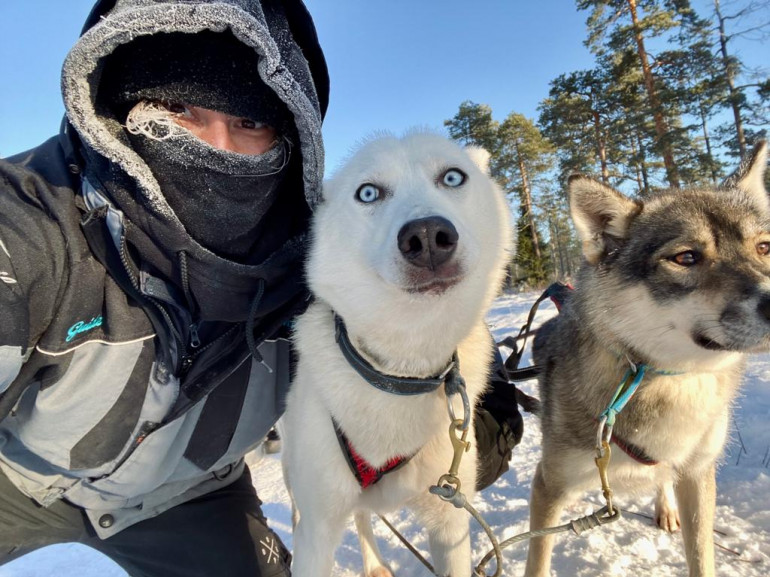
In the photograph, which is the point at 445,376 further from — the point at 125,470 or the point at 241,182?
the point at 125,470

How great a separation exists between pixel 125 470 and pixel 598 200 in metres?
2.19

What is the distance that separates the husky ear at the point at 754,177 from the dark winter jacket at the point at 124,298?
191 centimetres

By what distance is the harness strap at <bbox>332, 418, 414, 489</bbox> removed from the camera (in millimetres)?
1565

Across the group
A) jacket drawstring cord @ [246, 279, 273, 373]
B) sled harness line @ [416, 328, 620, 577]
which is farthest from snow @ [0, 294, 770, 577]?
jacket drawstring cord @ [246, 279, 273, 373]

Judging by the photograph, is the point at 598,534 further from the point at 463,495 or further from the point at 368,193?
the point at 368,193

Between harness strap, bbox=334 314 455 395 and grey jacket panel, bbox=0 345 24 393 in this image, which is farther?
harness strap, bbox=334 314 455 395

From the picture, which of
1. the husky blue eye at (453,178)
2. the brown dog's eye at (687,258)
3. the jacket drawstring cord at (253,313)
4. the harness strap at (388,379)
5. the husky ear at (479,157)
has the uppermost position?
the husky ear at (479,157)

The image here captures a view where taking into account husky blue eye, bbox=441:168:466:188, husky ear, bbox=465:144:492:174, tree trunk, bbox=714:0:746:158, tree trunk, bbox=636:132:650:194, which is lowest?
husky blue eye, bbox=441:168:466:188

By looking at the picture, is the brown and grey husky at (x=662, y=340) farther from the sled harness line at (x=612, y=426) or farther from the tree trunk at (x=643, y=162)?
the tree trunk at (x=643, y=162)

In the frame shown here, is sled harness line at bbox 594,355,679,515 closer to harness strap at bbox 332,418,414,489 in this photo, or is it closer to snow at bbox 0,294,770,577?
snow at bbox 0,294,770,577

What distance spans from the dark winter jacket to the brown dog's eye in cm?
142

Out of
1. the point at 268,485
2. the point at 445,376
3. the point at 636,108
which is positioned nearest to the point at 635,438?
the point at 445,376

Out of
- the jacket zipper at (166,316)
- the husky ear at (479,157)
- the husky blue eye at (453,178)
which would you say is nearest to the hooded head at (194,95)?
the jacket zipper at (166,316)

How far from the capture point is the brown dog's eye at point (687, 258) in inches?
68.0
